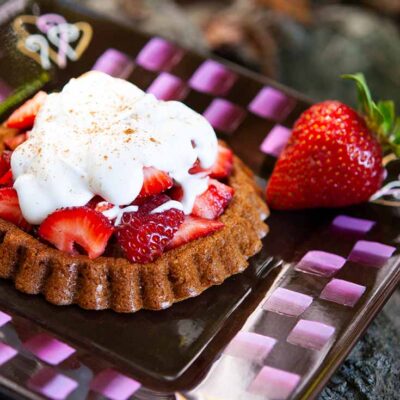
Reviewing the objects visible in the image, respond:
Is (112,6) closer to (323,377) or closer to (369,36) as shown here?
(369,36)

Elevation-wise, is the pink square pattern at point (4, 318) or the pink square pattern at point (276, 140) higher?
the pink square pattern at point (276, 140)

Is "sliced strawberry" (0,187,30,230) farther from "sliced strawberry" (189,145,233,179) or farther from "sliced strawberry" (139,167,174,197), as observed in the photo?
"sliced strawberry" (189,145,233,179)

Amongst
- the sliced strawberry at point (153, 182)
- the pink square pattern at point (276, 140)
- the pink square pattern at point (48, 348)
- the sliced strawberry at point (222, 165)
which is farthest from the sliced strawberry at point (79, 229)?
the pink square pattern at point (276, 140)

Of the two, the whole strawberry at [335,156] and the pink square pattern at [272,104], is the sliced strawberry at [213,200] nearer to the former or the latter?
the whole strawberry at [335,156]

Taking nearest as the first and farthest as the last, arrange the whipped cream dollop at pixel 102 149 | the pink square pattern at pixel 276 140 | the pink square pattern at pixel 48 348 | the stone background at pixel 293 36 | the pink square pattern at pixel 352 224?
1. the pink square pattern at pixel 48 348
2. the whipped cream dollop at pixel 102 149
3. the pink square pattern at pixel 352 224
4. the pink square pattern at pixel 276 140
5. the stone background at pixel 293 36

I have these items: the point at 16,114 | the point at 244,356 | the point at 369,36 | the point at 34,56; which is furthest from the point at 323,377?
the point at 369,36

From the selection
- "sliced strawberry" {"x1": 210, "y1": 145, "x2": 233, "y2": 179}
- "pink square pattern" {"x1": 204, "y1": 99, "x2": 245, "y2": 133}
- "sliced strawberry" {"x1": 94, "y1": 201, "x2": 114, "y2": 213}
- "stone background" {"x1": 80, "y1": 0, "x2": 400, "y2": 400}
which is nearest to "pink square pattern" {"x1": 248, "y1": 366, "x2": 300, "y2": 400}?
"sliced strawberry" {"x1": 94, "y1": 201, "x2": 114, "y2": 213}

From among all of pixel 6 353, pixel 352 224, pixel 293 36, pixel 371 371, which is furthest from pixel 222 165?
pixel 293 36

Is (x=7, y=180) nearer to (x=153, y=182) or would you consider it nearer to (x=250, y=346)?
(x=153, y=182)
